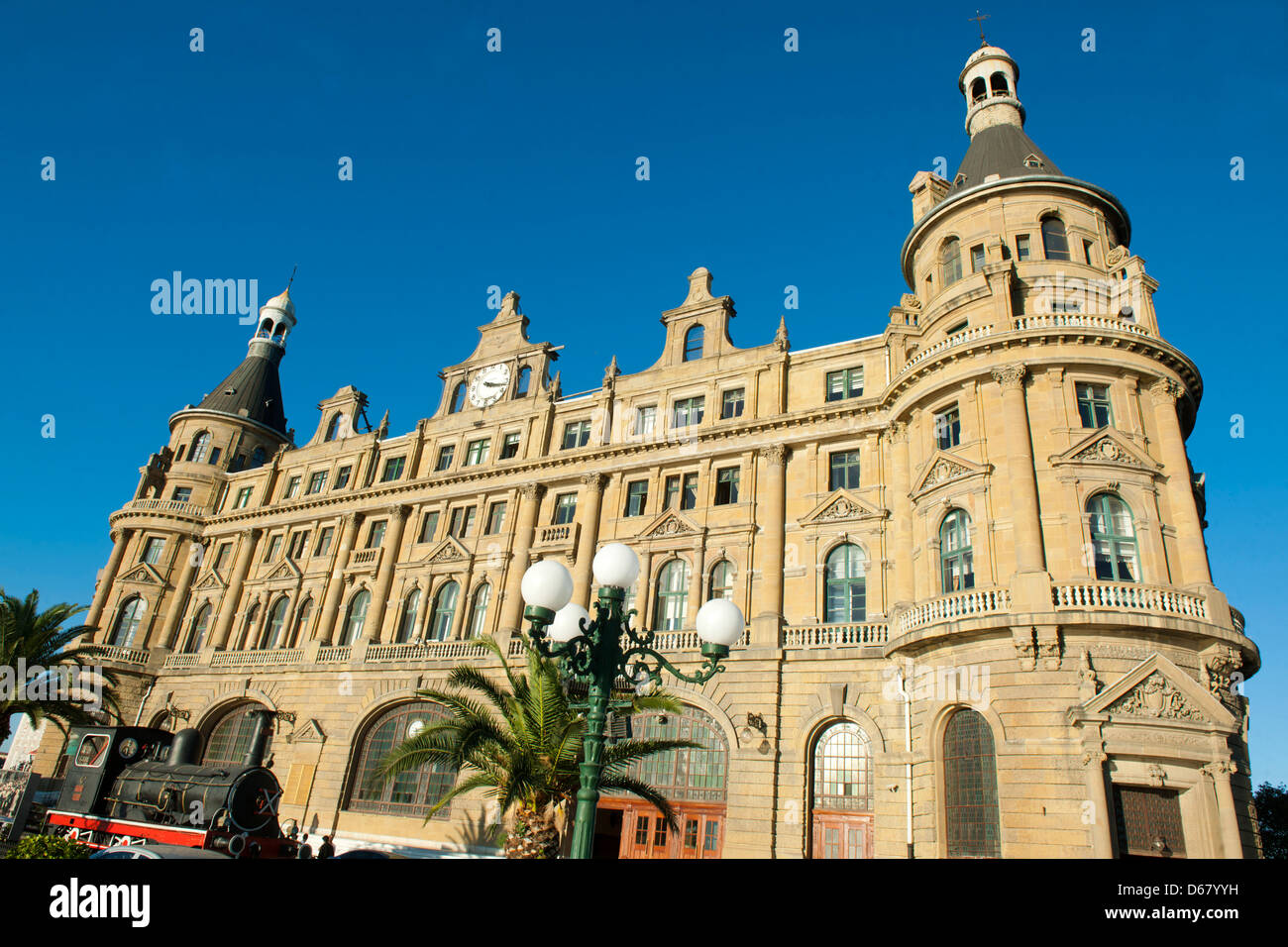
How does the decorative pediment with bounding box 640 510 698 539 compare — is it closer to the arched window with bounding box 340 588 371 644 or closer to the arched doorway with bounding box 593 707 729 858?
the arched doorway with bounding box 593 707 729 858

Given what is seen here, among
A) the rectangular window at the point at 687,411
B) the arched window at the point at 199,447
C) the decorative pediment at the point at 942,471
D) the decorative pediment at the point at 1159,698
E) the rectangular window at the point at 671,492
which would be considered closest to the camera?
the decorative pediment at the point at 1159,698

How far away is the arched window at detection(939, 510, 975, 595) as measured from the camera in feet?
80.7

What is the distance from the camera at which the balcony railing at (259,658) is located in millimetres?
39562

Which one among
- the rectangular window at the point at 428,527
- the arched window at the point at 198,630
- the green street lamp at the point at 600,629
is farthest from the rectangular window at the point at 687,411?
the arched window at the point at 198,630

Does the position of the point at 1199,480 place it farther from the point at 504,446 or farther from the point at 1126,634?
the point at 504,446

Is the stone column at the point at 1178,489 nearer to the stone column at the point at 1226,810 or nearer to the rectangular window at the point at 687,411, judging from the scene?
the stone column at the point at 1226,810

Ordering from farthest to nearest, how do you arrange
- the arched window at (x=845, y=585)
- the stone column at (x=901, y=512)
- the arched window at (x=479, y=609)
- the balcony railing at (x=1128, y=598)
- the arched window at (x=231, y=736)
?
the arched window at (x=231, y=736) < the arched window at (x=479, y=609) < the arched window at (x=845, y=585) < the stone column at (x=901, y=512) < the balcony railing at (x=1128, y=598)

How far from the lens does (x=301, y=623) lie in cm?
4212

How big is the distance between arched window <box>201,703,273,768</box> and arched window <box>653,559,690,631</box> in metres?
20.7

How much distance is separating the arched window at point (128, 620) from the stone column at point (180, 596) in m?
1.68
